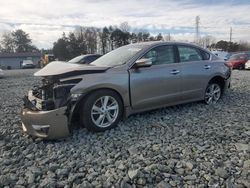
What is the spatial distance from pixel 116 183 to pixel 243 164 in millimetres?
1626

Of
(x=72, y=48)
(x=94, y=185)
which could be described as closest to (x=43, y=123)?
(x=94, y=185)

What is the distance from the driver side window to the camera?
18.6 feet

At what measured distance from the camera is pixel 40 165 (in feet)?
12.4

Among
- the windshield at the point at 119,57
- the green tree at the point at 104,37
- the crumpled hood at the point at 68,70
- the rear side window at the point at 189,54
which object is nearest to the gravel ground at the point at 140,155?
the crumpled hood at the point at 68,70

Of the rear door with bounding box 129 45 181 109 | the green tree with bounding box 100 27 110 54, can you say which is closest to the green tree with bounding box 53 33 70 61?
the green tree with bounding box 100 27 110 54

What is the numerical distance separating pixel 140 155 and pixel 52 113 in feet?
4.90

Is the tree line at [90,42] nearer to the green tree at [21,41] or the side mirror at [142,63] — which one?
the green tree at [21,41]

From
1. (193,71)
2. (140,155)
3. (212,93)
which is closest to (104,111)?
(140,155)

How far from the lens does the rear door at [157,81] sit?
17.4ft

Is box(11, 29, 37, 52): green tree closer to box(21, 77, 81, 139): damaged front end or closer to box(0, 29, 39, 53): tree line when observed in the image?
box(0, 29, 39, 53): tree line

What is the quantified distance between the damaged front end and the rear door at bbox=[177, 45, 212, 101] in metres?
2.47

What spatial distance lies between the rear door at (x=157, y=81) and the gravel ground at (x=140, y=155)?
389mm

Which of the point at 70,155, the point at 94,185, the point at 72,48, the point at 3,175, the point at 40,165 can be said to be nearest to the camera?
the point at 94,185

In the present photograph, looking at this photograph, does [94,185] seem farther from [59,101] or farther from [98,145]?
[59,101]
